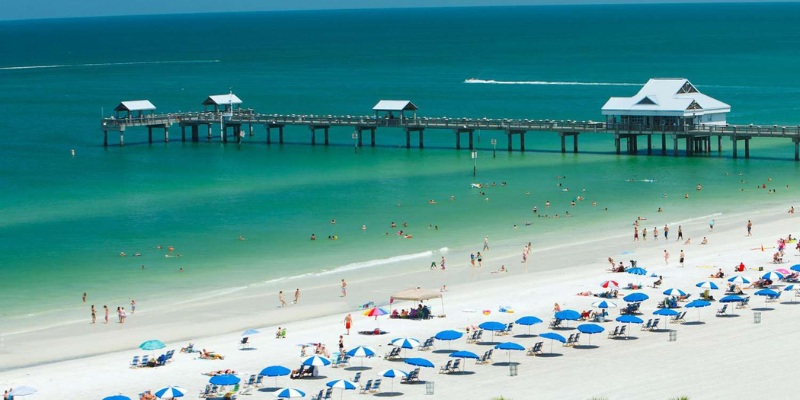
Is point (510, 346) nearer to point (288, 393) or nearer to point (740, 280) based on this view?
point (288, 393)

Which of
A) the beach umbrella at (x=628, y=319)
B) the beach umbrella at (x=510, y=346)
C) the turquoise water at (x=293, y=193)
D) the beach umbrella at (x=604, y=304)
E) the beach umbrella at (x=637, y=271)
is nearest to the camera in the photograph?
the beach umbrella at (x=510, y=346)

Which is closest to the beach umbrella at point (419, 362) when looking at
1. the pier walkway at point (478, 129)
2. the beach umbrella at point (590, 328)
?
the beach umbrella at point (590, 328)

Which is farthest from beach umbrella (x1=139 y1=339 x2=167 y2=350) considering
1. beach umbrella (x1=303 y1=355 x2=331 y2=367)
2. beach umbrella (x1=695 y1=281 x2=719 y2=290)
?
beach umbrella (x1=695 y1=281 x2=719 y2=290)

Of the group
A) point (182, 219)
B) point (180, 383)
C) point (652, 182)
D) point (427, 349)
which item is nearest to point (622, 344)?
point (427, 349)

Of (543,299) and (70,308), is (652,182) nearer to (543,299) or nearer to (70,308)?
(543,299)

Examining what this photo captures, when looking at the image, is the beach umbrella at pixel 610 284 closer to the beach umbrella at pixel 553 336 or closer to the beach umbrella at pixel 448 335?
the beach umbrella at pixel 553 336
